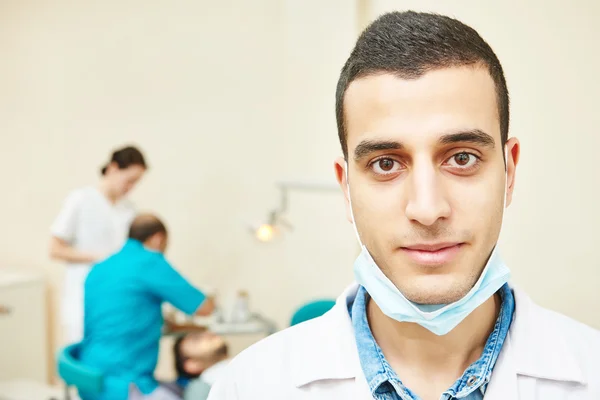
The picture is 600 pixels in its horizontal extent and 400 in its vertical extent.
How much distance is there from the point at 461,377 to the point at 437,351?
49 mm

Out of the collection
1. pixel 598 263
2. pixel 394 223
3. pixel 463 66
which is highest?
pixel 463 66

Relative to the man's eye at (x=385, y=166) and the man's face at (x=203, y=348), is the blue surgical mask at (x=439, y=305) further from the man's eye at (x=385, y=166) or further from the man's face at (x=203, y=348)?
the man's face at (x=203, y=348)

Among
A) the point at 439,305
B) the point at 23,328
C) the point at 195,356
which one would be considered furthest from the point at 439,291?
the point at 23,328

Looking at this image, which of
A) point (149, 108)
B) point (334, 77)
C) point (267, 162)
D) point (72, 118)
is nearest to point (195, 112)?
point (149, 108)

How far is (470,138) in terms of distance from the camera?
30.8 inches

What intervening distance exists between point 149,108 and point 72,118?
18.2 inches

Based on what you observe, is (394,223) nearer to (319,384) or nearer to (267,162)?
(319,384)

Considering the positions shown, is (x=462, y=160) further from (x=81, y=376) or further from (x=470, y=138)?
(x=81, y=376)

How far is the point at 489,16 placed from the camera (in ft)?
4.92

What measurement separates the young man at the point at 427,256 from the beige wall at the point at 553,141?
528 mm

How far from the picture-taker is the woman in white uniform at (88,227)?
2.94 meters

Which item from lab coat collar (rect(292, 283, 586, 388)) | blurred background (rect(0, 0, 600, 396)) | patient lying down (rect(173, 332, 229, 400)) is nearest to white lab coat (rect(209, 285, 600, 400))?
lab coat collar (rect(292, 283, 586, 388))

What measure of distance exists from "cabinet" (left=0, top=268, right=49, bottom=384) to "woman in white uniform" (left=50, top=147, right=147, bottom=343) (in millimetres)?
599

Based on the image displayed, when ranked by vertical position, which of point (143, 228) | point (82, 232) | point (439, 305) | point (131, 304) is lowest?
point (131, 304)
